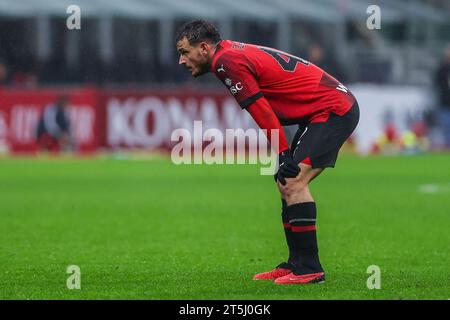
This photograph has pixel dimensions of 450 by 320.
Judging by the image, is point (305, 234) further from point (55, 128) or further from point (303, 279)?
point (55, 128)

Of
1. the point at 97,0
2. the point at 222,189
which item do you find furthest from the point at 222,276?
the point at 97,0

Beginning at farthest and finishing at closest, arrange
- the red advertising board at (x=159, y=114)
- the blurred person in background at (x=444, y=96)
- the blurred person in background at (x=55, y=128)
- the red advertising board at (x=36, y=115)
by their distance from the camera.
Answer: the blurred person in background at (x=444, y=96) < the red advertising board at (x=159, y=114) < the red advertising board at (x=36, y=115) < the blurred person in background at (x=55, y=128)

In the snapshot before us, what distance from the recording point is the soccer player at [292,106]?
9.30 m

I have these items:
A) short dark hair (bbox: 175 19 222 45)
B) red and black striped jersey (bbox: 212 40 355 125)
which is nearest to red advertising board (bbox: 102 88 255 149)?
red and black striped jersey (bbox: 212 40 355 125)

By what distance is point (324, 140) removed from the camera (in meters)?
9.56

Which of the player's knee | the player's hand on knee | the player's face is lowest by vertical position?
the player's knee

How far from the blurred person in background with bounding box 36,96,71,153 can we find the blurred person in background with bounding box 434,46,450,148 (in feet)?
31.6

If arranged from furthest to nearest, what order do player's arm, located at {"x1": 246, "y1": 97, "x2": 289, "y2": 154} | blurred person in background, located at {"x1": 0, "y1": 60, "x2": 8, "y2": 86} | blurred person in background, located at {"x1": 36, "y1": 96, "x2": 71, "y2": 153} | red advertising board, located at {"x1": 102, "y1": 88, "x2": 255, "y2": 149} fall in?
1. blurred person in background, located at {"x1": 0, "y1": 60, "x2": 8, "y2": 86}
2. red advertising board, located at {"x1": 102, "y1": 88, "x2": 255, "y2": 149}
3. blurred person in background, located at {"x1": 36, "y1": 96, "x2": 71, "y2": 153}
4. player's arm, located at {"x1": 246, "y1": 97, "x2": 289, "y2": 154}

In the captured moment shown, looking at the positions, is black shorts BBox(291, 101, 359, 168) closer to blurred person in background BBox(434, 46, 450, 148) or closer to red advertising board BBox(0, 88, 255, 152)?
red advertising board BBox(0, 88, 255, 152)

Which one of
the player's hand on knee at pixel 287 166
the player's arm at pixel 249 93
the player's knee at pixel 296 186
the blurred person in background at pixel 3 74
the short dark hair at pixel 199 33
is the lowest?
the player's knee at pixel 296 186

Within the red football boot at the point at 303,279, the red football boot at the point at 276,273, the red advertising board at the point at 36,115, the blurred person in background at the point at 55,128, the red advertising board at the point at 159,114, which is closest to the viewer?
the red football boot at the point at 303,279

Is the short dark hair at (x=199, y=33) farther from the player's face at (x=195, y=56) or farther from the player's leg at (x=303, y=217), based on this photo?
the player's leg at (x=303, y=217)

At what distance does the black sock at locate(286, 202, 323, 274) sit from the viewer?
952 cm

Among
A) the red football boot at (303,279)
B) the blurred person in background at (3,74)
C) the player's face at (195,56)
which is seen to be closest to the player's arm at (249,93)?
the player's face at (195,56)
